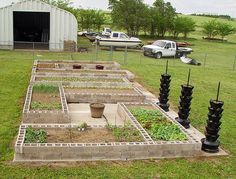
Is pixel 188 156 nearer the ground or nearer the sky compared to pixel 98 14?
nearer the ground

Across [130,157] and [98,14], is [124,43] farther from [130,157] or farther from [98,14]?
[130,157]

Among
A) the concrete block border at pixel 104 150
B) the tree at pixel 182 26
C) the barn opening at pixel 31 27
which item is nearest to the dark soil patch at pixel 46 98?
the concrete block border at pixel 104 150

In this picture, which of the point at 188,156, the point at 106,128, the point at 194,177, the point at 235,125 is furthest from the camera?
→ the point at 235,125

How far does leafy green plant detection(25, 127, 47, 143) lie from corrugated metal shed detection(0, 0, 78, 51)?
2026 centimetres

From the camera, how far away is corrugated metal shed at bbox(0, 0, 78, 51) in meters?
26.8

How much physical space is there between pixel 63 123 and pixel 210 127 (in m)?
3.87

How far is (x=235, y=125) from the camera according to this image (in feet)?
34.1

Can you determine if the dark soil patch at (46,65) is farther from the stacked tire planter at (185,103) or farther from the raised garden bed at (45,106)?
the stacked tire planter at (185,103)

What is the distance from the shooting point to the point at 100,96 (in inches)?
473

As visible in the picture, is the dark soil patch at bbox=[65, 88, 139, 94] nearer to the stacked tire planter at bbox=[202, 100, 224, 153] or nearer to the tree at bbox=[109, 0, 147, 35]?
the stacked tire planter at bbox=[202, 100, 224, 153]

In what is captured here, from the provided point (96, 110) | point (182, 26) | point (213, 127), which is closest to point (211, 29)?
point (182, 26)

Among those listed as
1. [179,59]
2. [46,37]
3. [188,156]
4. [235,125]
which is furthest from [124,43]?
[188,156]

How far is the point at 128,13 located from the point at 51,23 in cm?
1945

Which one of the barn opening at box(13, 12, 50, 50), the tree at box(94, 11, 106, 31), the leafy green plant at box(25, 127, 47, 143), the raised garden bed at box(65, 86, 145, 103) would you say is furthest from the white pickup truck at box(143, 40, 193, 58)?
the tree at box(94, 11, 106, 31)
